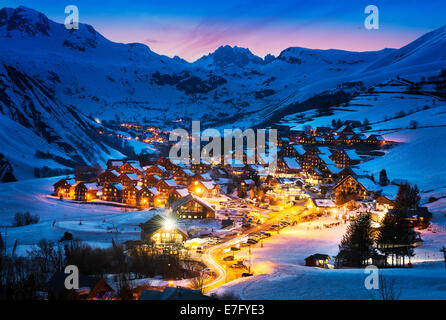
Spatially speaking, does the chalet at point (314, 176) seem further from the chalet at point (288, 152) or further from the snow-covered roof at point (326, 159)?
the chalet at point (288, 152)

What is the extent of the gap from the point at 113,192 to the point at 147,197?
6.43m

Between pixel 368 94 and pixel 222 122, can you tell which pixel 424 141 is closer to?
pixel 368 94

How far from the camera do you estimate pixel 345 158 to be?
82.5 m

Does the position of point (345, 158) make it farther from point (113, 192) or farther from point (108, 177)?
point (108, 177)

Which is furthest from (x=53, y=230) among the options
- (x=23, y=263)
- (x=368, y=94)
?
(x=368, y=94)

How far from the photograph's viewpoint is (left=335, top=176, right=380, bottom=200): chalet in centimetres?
5416

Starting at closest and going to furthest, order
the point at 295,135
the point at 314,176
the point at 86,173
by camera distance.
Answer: the point at 86,173
the point at 314,176
the point at 295,135

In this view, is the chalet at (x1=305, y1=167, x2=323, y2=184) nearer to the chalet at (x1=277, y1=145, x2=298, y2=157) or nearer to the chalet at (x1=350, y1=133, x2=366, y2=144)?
the chalet at (x1=277, y1=145, x2=298, y2=157)

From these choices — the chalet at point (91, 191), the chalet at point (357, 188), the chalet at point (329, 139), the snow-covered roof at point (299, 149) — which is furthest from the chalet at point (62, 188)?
the chalet at point (329, 139)

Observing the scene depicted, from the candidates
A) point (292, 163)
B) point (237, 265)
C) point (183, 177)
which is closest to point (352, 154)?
point (292, 163)

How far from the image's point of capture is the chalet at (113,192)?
2222 inches

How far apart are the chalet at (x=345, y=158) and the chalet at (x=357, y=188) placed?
26.4 metres

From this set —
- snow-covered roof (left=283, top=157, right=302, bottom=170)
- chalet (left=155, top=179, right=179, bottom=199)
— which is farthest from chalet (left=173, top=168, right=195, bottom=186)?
snow-covered roof (left=283, top=157, right=302, bottom=170)
